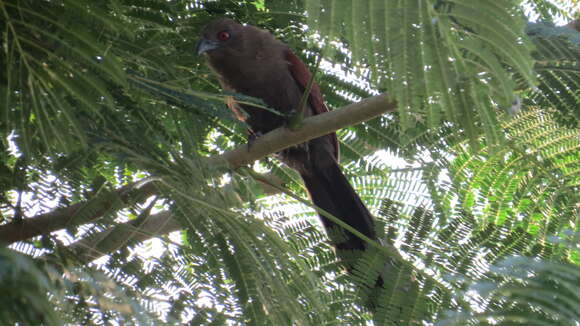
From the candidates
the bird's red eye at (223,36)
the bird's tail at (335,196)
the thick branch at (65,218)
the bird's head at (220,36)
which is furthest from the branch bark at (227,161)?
the bird's red eye at (223,36)

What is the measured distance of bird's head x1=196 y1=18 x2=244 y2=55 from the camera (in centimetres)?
453

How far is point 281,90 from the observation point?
5766 mm

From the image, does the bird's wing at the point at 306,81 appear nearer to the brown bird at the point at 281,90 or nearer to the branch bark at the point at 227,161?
the brown bird at the point at 281,90

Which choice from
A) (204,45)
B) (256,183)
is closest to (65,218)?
(256,183)

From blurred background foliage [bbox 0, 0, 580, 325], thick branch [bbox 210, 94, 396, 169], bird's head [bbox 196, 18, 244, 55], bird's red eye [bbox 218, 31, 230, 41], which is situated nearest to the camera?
blurred background foliage [bbox 0, 0, 580, 325]

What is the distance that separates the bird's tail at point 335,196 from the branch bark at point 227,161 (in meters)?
0.59

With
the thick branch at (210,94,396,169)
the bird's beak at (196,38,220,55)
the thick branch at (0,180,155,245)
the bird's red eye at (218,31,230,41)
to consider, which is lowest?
the thick branch at (0,180,155,245)

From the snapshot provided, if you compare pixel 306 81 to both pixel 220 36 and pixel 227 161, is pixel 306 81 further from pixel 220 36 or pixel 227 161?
pixel 227 161

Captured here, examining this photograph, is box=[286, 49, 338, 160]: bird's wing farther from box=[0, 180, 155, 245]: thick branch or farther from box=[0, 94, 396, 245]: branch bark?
box=[0, 180, 155, 245]: thick branch

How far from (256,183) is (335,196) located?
81 cm

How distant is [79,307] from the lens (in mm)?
2016

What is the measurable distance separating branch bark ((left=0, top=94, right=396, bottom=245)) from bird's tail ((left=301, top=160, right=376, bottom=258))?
1.94 feet

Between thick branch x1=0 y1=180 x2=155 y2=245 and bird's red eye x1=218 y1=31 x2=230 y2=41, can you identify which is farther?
bird's red eye x1=218 y1=31 x2=230 y2=41

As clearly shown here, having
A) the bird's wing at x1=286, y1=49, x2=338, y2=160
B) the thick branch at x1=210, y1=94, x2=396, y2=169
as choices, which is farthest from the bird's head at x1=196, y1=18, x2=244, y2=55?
the thick branch at x1=210, y1=94, x2=396, y2=169
